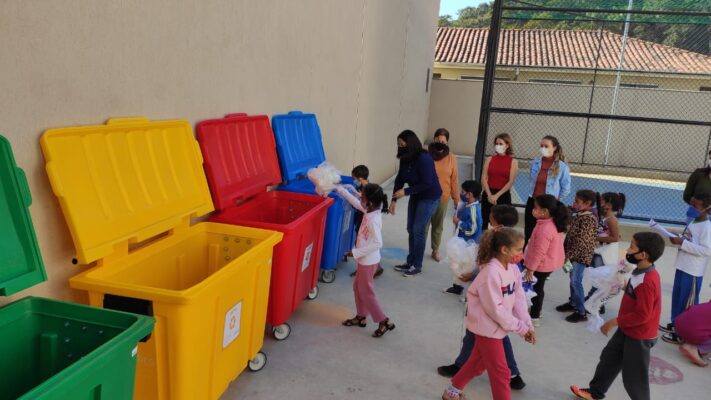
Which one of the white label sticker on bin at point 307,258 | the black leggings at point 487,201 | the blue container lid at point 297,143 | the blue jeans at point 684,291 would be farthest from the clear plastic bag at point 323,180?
the blue jeans at point 684,291

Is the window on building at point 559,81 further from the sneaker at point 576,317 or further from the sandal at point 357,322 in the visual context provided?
the sandal at point 357,322

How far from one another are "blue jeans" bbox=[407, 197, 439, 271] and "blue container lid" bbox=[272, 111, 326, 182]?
1.23 meters

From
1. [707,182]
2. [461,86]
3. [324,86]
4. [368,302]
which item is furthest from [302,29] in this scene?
[461,86]

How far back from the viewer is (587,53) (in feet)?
51.5

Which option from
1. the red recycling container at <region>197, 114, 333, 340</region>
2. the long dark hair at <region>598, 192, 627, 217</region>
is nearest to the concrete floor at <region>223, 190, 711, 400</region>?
the red recycling container at <region>197, 114, 333, 340</region>

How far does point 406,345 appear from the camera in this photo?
390cm

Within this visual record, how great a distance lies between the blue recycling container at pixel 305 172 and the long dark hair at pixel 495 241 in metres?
1.95

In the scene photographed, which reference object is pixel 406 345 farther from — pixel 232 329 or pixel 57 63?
pixel 57 63

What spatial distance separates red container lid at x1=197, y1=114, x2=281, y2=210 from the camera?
358cm

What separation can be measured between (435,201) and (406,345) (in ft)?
6.14

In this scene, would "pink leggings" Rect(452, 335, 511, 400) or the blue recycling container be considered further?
the blue recycling container

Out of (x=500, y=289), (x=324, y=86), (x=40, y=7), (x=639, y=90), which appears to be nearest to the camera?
(x=40, y=7)

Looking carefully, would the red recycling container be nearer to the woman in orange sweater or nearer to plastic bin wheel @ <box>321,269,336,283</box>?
plastic bin wheel @ <box>321,269,336,283</box>

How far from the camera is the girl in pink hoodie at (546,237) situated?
387 centimetres
